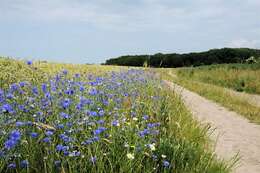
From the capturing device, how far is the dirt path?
5.28m

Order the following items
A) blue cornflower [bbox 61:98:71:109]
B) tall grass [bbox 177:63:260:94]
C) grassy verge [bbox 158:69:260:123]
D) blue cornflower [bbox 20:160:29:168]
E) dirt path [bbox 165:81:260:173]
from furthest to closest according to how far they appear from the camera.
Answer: tall grass [bbox 177:63:260:94]
grassy verge [bbox 158:69:260:123]
dirt path [bbox 165:81:260:173]
blue cornflower [bbox 61:98:71:109]
blue cornflower [bbox 20:160:29:168]

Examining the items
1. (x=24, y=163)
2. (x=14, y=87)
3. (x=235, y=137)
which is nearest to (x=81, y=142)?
(x=24, y=163)

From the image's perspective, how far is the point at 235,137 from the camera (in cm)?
688

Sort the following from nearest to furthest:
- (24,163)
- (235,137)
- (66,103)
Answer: (24,163), (66,103), (235,137)

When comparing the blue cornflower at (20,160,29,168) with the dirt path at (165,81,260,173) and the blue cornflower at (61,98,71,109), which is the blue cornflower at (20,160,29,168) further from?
the dirt path at (165,81,260,173)

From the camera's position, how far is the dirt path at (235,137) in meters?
5.28

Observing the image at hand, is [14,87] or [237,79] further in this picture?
[237,79]

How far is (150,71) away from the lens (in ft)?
32.5

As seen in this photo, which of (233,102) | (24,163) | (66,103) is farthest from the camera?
(233,102)

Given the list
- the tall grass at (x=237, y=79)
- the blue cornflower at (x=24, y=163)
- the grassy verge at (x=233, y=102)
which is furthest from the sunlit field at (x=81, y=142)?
the tall grass at (x=237, y=79)

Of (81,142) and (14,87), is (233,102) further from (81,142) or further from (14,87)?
(81,142)

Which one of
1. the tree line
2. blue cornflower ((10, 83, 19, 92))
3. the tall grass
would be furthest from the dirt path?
the tree line

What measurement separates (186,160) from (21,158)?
1.67 meters

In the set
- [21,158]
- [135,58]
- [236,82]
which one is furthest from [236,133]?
[135,58]
